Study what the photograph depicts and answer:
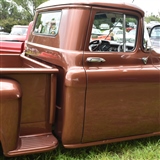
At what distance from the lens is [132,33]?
2801 millimetres

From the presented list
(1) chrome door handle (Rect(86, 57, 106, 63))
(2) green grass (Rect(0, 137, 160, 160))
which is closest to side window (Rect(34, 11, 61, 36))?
(1) chrome door handle (Rect(86, 57, 106, 63))

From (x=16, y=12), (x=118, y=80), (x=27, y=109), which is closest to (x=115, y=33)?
(x=118, y=80)

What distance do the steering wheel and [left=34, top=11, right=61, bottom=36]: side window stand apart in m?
0.44

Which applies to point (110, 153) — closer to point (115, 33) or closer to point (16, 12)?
point (115, 33)

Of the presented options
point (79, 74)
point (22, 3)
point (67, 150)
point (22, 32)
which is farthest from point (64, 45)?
point (22, 3)

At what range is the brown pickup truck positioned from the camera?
2.30m

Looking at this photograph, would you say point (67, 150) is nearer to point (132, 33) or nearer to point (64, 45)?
point (64, 45)

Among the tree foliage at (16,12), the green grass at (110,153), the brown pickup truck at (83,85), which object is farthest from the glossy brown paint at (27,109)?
the tree foliage at (16,12)

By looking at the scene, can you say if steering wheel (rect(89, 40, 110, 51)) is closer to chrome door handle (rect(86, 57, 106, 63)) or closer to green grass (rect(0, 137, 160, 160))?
chrome door handle (rect(86, 57, 106, 63))

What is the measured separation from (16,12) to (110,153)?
102 feet

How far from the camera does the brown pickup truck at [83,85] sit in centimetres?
230

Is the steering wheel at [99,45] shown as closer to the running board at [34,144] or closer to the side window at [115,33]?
the side window at [115,33]

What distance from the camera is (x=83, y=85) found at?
2391 millimetres

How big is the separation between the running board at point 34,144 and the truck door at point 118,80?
1.21 ft
